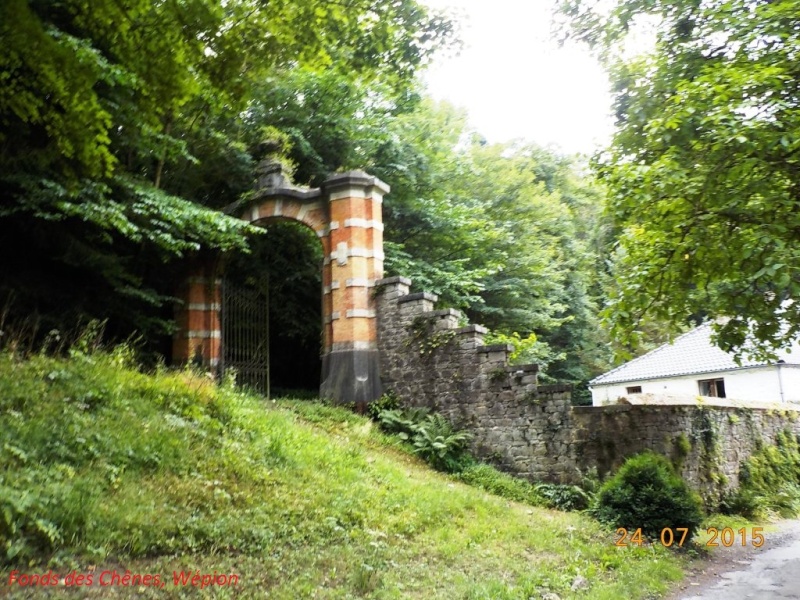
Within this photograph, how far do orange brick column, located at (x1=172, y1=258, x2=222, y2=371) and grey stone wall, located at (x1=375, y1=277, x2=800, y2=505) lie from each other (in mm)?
4289

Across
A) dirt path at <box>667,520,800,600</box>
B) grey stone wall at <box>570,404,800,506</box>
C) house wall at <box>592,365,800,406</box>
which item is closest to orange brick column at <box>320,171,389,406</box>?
grey stone wall at <box>570,404,800,506</box>

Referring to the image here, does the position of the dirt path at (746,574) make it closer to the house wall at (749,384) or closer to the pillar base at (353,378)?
the pillar base at (353,378)

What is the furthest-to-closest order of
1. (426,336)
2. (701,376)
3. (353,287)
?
(701,376) → (353,287) → (426,336)

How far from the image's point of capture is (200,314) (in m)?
14.5

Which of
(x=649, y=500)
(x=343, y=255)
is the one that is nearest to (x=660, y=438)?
(x=649, y=500)

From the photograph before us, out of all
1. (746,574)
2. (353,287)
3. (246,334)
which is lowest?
(746,574)

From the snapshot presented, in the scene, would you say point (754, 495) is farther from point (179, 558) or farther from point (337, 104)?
point (337, 104)

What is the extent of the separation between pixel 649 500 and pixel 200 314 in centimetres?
1045

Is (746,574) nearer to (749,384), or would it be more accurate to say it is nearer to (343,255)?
(343,255)

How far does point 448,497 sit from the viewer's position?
845cm

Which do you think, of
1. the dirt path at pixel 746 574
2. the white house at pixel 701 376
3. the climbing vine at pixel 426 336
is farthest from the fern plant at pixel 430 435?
the white house at pixel 701 376

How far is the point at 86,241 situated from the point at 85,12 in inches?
213

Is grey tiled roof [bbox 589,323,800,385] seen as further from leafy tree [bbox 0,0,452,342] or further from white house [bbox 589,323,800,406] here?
leafy tree [bbox 0,0,452,342]

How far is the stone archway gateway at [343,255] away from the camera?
12.6 meters
